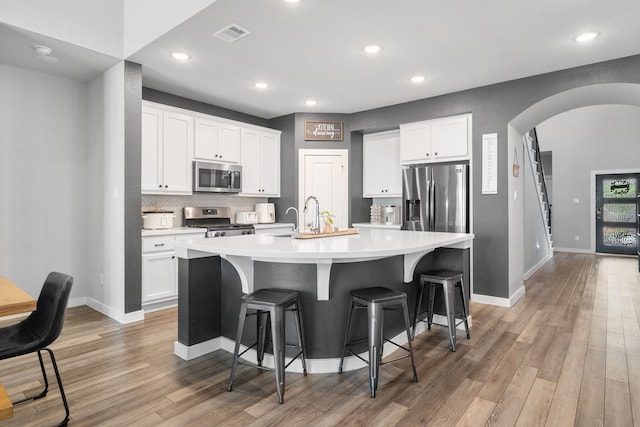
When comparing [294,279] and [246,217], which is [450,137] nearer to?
[246,217]

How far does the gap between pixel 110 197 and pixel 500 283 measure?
178 inches

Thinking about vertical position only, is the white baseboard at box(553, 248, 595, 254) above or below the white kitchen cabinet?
below

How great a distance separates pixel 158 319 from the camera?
3.76m

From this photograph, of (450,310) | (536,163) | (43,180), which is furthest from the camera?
(536,163)

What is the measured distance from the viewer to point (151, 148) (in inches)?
166

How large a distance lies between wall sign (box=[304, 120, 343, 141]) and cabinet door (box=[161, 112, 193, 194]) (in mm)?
1801

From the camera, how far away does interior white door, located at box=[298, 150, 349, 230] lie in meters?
5.69

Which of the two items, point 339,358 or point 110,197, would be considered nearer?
point 339,358

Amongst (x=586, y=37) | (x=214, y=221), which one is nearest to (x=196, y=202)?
(x=214, y=221)

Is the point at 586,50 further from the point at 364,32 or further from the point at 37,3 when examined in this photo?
the point at 37,3

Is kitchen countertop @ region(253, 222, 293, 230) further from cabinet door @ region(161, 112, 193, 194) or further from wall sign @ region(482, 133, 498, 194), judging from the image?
wall sign @ region(482, 133, 498, 194)

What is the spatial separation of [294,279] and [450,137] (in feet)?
10.6

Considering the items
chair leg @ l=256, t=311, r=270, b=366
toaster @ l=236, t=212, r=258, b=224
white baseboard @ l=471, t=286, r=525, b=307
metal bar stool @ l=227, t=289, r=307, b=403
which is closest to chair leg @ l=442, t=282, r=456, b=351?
metal bar stool @ l=227, t=289, r=307, b=403

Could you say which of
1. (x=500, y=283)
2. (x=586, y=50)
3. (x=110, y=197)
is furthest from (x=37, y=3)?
(x=500, y=283)
